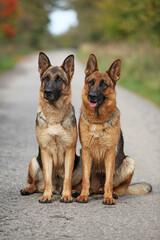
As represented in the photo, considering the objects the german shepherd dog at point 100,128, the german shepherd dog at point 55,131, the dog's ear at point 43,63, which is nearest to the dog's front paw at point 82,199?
the german shepherd dog at point 100,128

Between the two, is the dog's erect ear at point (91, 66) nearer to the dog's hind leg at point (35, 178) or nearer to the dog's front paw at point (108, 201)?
the dog's hind leg at point (35, 178)

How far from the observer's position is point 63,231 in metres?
3.91

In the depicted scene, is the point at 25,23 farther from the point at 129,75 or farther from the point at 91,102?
the point at 91,102

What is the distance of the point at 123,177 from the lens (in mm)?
5281

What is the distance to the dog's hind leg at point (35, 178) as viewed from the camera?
5234mm

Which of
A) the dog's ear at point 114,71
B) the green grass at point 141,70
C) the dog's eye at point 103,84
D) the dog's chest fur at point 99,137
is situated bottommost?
the dog's chest fur at point 99,137

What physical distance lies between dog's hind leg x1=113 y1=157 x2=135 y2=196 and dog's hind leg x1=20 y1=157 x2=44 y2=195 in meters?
1.02

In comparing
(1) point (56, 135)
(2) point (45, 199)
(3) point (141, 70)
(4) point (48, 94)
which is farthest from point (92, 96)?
(3) point (141, 70)

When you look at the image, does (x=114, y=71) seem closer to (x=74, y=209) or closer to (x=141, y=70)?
(x=74, y=209)

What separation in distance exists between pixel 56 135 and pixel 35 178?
0.75 meters

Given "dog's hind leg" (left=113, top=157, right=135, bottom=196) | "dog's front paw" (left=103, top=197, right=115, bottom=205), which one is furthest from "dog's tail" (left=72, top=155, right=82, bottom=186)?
"dog's front paw" (left=103, top=197, right=115, bottom=205)

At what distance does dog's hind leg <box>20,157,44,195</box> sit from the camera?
17.2 ft

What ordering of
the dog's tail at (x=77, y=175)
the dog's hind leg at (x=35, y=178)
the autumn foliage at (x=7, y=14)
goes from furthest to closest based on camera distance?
1. the autumn foliage at (x=7, y=14)
2. the dog's tail at (x=77, y=175)
3. the dog's hind leg at (x=35, y=178)

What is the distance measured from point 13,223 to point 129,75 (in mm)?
17267
